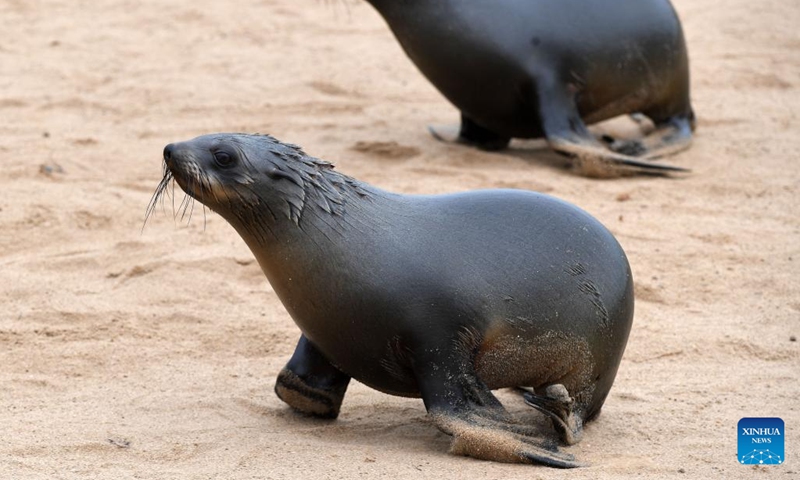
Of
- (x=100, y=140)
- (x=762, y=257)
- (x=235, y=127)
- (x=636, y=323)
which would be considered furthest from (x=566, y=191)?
(x=100, y=140)

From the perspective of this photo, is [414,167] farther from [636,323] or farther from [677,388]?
[677,388]

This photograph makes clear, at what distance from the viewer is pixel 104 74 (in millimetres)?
8164

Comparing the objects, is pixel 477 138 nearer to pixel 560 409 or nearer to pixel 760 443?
pixel 560 409

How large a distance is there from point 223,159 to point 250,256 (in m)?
1.84

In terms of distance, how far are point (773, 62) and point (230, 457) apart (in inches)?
252

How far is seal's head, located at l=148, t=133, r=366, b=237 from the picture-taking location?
11.9ft

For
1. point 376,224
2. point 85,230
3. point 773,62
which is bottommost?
point 773,62

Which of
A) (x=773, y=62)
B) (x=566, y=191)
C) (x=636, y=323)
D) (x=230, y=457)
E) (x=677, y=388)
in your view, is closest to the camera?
(x=230, y=457)

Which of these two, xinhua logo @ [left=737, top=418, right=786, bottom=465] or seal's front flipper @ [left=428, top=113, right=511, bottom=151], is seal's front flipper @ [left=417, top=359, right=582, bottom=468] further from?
seal's front flipper @ [left=428, top=113, right=511, bottom=151]

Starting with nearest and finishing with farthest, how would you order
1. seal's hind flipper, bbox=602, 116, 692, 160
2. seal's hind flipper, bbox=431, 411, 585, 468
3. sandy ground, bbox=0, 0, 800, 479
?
1. seal's hind flipper, bbox=431, 411, 585, 468
2. sandy ground, bbox=0, 0, 800, 479
3. seal's hind flipper, bbox=602, 116, 692, 160

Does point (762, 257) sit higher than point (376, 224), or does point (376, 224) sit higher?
point (376, 224)

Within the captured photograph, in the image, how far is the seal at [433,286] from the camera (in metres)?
3.57

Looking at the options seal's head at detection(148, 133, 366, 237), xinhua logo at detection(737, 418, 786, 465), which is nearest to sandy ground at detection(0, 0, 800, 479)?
xinhua logo at detection(737, 418, 786, 465)

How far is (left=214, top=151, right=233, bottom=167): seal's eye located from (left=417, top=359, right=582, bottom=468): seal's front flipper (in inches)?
31.3
